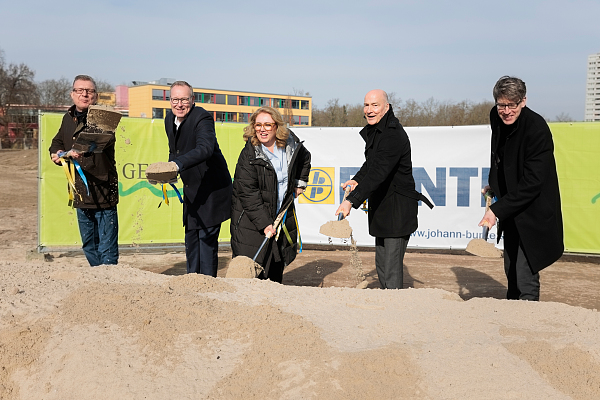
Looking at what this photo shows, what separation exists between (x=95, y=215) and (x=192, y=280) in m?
1.87

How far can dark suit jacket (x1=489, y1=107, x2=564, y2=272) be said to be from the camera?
3578mm

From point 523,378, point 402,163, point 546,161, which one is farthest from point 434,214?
point 523,378

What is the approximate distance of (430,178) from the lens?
8.94 m

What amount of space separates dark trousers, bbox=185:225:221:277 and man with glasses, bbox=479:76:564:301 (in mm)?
2545

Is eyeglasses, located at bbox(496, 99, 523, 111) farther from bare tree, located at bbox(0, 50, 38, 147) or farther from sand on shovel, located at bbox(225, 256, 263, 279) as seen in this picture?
bare tree, located at bbox(0, 50, 38, 147)

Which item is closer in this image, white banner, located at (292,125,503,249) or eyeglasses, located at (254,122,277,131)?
eyeglasses, located at (254,122,277,131)

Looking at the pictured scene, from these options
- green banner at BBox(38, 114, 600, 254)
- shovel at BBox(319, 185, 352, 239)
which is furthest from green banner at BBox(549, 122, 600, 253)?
shovel at BBox(319, 185, 352, 239)

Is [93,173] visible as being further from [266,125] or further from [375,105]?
[375,105]

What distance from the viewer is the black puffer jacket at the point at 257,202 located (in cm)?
470

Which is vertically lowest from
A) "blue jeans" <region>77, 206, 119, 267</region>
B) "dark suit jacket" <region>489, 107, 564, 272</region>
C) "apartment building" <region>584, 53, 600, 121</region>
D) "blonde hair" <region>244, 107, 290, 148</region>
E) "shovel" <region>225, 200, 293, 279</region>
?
"shovel" <region>225, 200, 293, 279</region>

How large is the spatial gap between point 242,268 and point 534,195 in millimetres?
2298

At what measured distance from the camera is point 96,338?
2682 mm

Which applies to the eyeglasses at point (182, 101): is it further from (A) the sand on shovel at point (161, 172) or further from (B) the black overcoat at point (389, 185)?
(B) the black overcoat at point (389, 185)

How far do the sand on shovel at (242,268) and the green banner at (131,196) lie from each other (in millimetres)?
4425
